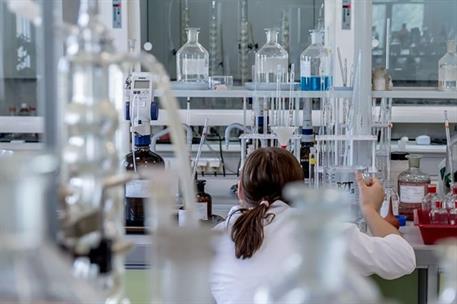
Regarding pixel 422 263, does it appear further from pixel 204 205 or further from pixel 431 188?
pixel 204 205

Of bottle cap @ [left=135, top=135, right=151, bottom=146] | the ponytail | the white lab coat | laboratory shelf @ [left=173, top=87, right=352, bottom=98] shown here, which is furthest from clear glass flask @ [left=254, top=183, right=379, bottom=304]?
laboratory shelf @ [left=173, top=87, right=352, bottom=98]

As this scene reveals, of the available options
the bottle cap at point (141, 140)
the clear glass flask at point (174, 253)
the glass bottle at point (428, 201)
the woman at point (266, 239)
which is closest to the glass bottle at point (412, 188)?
the glass bottle at point (428, 201)

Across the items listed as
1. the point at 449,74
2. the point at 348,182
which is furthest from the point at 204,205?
the point at 449,74

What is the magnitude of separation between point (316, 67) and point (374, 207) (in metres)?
0.85

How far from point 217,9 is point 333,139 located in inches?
107

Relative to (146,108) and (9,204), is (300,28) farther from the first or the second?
(9,204)

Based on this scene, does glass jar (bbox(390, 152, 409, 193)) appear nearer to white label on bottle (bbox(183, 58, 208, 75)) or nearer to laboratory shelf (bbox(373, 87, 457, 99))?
laboratory shelf (bbox(373, 87, 457, 99))

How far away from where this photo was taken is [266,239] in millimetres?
1775

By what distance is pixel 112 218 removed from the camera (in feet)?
2.11

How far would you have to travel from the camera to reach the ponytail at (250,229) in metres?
1.75

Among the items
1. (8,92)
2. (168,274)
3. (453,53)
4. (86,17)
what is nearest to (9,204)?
(168,274)

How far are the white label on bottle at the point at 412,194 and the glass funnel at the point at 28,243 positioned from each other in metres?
2.17

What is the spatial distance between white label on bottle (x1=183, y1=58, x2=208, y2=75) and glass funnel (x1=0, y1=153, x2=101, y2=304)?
99.5 inches

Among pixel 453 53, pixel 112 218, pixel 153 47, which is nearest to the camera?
pixel 112 218
